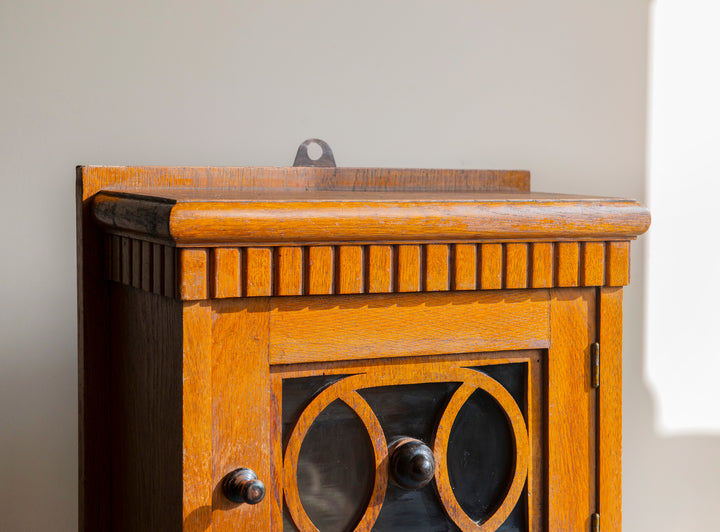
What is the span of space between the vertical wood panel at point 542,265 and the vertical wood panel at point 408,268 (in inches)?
4.6

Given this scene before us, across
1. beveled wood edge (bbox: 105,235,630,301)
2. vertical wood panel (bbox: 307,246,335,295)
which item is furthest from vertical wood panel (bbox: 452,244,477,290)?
vertical wood panel (bbox: 307,246,335,295)

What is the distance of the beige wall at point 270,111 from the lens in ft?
3.65

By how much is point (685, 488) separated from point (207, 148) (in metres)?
1.05

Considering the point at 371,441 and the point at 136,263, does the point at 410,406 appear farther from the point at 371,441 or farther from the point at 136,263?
the point at 136,263

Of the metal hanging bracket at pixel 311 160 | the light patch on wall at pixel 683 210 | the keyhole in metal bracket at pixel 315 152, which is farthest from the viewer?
the light patch on wall at pixel 683 210

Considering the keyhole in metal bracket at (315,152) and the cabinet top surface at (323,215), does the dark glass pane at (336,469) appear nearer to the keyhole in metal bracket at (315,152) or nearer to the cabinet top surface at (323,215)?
the cabinet top surface at (323,215)

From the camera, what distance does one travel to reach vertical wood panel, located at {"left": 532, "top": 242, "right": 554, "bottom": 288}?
796mm

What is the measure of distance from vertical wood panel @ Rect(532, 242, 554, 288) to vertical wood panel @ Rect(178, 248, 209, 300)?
30cm

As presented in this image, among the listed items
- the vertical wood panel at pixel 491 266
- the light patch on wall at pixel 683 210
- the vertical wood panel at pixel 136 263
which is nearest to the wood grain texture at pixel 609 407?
the vertical wood panel at pixel 491 266

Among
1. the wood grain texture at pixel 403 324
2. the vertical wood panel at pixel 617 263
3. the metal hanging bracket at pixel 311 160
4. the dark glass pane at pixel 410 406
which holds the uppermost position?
the metal hanging bracket at pixel 311 160

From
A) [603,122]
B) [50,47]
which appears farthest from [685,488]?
[50,47]

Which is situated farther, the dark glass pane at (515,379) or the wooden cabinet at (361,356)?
the dark glass pane at (515,379)

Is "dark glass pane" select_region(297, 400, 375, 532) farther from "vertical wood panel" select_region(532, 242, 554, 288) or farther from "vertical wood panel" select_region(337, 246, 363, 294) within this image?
"vertical wood panel" select_region(532, 242, 554, 288)

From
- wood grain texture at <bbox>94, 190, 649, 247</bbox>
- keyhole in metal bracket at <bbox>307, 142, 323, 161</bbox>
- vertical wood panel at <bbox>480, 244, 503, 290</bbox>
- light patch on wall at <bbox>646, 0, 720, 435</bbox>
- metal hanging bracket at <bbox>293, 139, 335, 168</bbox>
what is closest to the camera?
wood grain texture at <bbox>94, 190, 649, 247</bbox>
